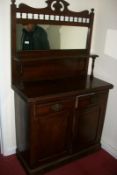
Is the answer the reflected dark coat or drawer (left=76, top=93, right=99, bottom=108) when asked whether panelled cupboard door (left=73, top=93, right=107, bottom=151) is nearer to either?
drawer (left=76, top=93, right=99, bottom=108)

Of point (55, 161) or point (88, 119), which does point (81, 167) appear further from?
point (88, 119)

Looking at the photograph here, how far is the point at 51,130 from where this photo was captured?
1.84 meters

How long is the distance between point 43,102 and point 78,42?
877mm

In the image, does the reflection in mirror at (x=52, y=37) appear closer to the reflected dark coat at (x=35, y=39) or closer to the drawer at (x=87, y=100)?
the reflected dark coat at (x=35, y=39)

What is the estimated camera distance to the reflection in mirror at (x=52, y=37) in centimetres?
184

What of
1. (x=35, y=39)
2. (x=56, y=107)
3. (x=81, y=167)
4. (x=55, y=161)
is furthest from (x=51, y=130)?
(x=35, y=39)

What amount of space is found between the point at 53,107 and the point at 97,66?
0.87 meters

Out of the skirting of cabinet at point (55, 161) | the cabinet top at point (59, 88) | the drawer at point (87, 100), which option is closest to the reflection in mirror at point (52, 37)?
the cabinet top at point (59, 88)

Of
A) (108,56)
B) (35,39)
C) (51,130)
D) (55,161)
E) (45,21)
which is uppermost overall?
(45,21)

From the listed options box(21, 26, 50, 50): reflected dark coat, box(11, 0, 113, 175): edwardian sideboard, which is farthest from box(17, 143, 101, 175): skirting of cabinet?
box(21, 26, 50, 50): reflected dark coat

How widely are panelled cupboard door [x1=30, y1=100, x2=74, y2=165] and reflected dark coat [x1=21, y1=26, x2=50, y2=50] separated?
578 millimetres

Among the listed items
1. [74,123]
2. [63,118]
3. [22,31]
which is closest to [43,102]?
[63,118]

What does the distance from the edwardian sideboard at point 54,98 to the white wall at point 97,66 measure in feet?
0.24

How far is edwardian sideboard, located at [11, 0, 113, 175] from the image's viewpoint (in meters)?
1.75
